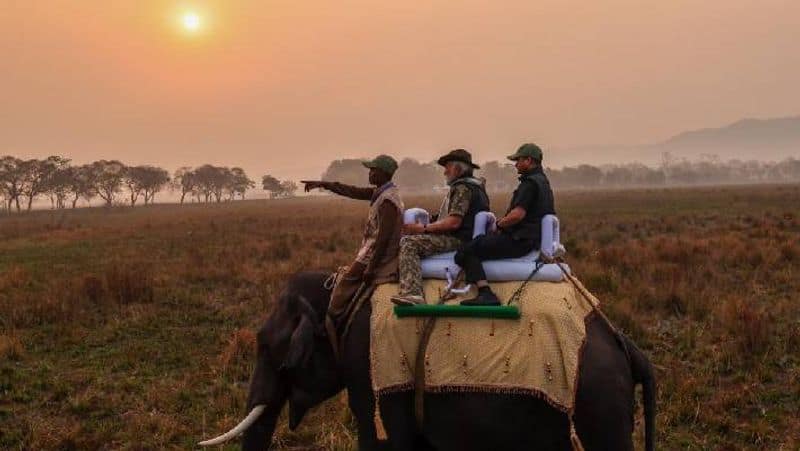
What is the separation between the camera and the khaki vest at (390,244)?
5.09 metres

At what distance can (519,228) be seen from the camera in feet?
16.1

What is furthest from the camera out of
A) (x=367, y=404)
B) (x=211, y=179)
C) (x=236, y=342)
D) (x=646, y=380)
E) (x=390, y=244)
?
(x=211, y=179)

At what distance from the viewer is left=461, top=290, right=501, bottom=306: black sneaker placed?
15.0 ft

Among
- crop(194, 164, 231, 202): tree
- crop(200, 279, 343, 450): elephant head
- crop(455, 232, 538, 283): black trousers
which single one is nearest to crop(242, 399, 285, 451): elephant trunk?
crop(200, 279, 343, 450): elephant head

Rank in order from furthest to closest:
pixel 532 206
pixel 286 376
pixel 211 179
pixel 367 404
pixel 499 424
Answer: pixel 211 179
pixel 286 376
pixel 532 206
pixel 367 404
pixel 499 424

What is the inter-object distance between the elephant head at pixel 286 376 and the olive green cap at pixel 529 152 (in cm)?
219

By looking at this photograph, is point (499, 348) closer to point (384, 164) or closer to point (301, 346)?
point (301, 346)

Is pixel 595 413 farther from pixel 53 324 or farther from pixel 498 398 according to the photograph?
pixel 53 324

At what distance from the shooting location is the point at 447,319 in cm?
464

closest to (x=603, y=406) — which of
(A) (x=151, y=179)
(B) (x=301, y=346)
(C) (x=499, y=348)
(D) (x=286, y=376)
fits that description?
(C) (x=499, y=348)

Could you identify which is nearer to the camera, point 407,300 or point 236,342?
point 407,300

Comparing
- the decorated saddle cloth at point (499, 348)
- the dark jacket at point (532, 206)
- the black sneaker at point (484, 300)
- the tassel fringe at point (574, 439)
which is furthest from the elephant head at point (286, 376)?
the tassel fringe at point (574, 439)

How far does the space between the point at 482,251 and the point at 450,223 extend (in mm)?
384

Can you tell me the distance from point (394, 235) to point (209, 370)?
5460mm
